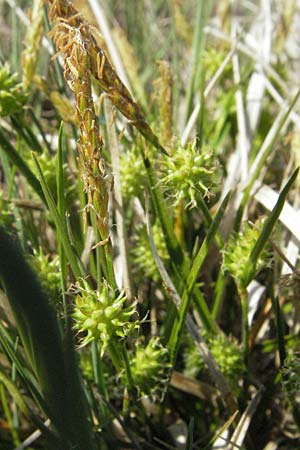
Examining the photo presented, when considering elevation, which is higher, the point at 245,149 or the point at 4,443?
the point at 245,149

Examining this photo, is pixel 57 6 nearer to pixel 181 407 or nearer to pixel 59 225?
pixel 59 225

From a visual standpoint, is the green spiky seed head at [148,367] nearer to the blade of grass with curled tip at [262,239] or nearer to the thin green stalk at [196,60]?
the blade of grass with curled tip at [262,239]

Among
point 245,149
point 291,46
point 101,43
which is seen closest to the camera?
point 101,43

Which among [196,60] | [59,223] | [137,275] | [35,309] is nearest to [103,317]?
[59,223]

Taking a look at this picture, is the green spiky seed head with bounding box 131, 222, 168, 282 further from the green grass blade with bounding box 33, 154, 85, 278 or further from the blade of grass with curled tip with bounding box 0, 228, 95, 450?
the blade of grass with curled tip with bounding box 0, 228, 95, 450

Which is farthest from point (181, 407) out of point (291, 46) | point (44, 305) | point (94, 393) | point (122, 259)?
point (291, 46)

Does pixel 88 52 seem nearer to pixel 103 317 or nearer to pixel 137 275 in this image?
pixel 103 317
